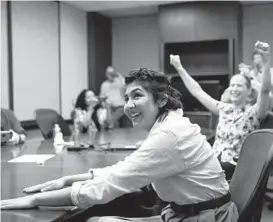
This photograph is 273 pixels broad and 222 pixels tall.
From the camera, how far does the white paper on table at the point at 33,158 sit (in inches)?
92.7

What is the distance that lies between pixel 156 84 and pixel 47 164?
1.08 meters

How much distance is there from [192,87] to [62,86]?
4.07 metres

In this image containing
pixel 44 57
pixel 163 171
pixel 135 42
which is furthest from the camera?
pixel 135 42

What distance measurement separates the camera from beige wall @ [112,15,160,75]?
7.87 meters

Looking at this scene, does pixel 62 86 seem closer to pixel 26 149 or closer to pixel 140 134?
pixel 140 134

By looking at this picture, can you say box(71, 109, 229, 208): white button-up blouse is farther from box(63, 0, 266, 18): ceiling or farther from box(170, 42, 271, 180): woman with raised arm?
box(63, 0, 266, 18): ceiling

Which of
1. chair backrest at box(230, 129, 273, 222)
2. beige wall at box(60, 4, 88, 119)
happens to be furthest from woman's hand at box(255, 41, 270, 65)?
beige wall at box(60, 4, 88, 119)

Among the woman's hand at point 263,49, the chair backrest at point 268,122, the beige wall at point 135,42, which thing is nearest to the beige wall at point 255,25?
the beige wall at point 135,42

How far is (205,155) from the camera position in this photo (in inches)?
55.4

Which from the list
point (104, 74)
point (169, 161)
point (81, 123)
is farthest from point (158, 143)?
point (104, 74)

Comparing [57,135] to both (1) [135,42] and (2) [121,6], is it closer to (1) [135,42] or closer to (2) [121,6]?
(2) [121,6]

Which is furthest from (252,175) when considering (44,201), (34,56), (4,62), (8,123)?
(34,56)

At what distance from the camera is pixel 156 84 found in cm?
146

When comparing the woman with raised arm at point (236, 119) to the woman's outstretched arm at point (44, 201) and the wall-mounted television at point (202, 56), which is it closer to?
the woman's outstretched arm at point (44, 201)
